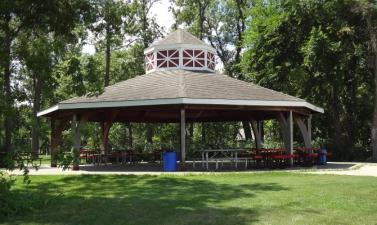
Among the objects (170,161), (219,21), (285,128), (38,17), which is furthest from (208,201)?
(219,21)

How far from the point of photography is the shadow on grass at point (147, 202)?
8.10 m

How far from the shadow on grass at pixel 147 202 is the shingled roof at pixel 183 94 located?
4448mm

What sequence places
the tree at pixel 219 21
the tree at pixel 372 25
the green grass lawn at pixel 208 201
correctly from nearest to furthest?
the green grass lawn at pixel 208 201 < the tree at pixel 372 25 < the tree at pixel 219 21

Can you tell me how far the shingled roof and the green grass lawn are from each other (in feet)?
14.8

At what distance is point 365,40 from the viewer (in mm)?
29141

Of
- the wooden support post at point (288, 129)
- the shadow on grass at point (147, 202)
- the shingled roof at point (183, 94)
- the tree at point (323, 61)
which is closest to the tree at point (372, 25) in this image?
the tree at point (323, 61)

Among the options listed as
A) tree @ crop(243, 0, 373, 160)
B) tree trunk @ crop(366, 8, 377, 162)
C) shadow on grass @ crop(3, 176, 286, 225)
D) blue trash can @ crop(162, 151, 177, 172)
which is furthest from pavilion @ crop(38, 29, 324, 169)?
tree trunk @ crop(366, 8, 377, 162)

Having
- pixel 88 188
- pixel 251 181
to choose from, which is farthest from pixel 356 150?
pixel 88 188

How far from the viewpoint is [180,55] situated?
2534 centimetres

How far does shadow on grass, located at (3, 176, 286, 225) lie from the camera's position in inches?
319

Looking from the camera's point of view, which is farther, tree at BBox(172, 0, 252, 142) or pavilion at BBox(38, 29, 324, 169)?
tree at BBox(172, 0, 252, 142)

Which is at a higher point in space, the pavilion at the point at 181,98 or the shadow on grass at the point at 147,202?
the pavilion at the point at 181,98

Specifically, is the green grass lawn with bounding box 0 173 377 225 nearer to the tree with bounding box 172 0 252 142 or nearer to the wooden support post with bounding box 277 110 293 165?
the wooden support post with bounding box 277 110 293 165

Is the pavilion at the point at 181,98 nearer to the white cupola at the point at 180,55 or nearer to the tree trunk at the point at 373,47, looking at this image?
the white cupola at the point at 180,55
